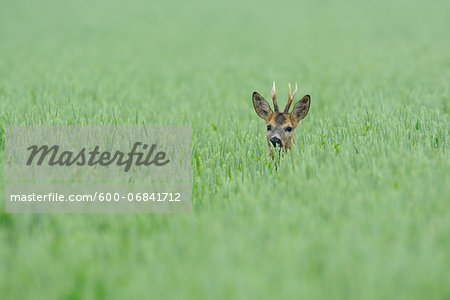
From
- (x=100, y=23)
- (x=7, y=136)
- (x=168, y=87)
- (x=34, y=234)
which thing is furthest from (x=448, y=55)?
(x=100, y=23)

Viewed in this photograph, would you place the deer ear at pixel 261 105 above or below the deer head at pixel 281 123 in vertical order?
above

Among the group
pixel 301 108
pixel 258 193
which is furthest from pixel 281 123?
pixel 258 193

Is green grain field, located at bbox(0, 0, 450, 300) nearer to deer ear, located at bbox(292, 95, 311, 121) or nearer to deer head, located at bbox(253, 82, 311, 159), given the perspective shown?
deer head, located at bbox(253, 82, 311, 159)

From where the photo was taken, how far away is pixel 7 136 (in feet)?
20.3

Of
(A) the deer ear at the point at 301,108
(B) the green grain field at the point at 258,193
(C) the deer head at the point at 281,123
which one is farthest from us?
(A) the deer ear at the point at 301,108

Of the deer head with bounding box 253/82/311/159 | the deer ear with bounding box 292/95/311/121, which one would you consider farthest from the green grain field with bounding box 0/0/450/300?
the deer ear with bounding box 292/95/311/121

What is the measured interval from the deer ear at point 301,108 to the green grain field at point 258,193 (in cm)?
34

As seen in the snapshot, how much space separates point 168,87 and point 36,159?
533 cm

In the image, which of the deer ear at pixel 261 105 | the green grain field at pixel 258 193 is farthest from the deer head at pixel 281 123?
the green grain field at pixel 258 193

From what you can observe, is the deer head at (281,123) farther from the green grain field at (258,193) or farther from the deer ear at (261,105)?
the green grain field at (258,193)

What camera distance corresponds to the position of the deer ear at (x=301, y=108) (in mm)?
5754

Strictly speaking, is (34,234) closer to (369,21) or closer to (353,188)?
(353,188)

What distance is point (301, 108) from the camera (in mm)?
5867

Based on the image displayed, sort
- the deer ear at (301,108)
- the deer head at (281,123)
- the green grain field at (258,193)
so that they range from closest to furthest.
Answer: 1. the green grain field at (258,193)
2. the deer head at (281,123)
3. the deer ear at (301,108)
